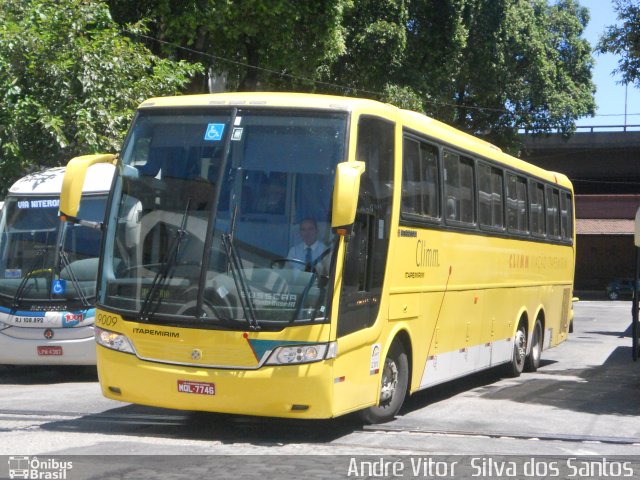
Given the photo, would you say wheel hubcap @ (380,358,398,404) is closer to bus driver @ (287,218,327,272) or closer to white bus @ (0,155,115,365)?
bus driver @ (287,218,327,272)

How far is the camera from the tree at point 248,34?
996 inches

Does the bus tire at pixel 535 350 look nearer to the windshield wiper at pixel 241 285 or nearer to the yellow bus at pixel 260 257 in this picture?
the yellow bus at pixel 260 257

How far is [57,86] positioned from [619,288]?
41659 millimetres

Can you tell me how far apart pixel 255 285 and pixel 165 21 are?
56.7ft

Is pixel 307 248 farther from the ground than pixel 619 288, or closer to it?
farther from the ground

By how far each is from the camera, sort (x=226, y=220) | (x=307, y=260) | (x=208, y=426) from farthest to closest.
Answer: (x=208, y=426) → (x=226, y=220) → (x=307, y=260)

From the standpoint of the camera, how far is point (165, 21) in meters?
25.3

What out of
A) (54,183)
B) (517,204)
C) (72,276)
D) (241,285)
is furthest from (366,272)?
(54,183)

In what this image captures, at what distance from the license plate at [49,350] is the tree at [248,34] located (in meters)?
10.8

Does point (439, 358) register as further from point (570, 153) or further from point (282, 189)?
point (570, 153)

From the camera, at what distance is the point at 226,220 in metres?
9.47

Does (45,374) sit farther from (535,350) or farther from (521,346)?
(535,350)

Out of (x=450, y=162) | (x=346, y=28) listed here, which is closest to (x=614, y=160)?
(x=346, y=28)

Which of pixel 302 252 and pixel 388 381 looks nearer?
pixel 302 252
